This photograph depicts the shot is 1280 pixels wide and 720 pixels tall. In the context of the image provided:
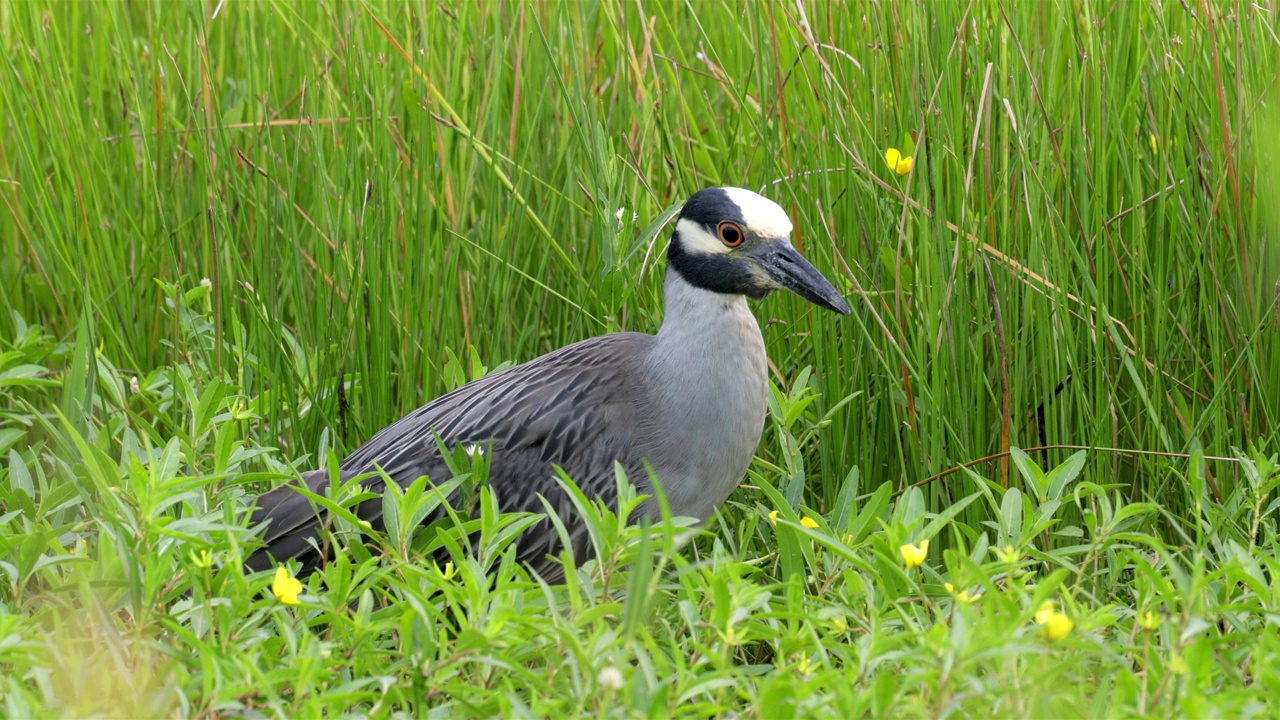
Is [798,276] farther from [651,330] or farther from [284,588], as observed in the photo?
[284,588]

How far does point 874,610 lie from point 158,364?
331cm

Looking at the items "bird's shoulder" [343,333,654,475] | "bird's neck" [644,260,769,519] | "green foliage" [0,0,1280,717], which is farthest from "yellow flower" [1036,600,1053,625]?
"bird's shoulder" [343,333,654,475]

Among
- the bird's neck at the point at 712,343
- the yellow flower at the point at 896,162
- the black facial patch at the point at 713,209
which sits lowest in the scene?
the bird's neck at the point at 712,343

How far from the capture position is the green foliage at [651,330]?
2.64 m

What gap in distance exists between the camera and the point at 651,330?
479 centimetres

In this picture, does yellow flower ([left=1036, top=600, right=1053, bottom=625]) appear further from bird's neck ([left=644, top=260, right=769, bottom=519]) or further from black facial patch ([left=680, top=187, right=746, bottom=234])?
black facial patch ([left=680, top=187, right=746, bottom=234])

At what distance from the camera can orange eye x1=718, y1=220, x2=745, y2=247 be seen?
3.82 metres

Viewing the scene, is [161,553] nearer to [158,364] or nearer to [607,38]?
[158,364]

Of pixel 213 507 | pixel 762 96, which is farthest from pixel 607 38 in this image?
pixel 213 507

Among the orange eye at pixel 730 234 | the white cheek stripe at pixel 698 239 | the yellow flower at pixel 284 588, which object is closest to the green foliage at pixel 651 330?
the yellow flower at pixel 284 588

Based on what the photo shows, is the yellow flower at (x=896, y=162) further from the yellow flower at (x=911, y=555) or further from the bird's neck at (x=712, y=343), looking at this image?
the yellow flower at (x=911, y=555)

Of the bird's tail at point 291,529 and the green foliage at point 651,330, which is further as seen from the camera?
the bird's tail at point 291,529

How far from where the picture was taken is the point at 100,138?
5.02 meters

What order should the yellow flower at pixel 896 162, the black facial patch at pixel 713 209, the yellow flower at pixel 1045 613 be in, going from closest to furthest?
the yellow flower at pixel 1045 613, the black facial patch at pixel 713 209, the yellow flower at pixel 896 162
